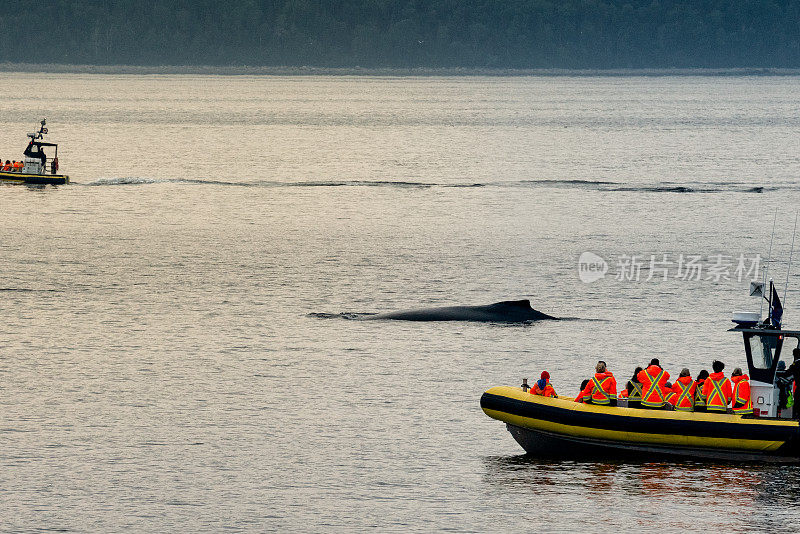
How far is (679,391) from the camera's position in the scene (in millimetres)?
34812

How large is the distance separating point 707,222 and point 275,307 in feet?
146

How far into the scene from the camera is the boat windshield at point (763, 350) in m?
35.3

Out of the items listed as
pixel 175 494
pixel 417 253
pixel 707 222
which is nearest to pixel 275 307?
pixel 417 253

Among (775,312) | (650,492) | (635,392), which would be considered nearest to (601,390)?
(635,392)

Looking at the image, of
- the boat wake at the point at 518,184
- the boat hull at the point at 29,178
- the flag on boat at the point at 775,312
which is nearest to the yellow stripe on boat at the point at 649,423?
the flag on boat at the point at 775,312

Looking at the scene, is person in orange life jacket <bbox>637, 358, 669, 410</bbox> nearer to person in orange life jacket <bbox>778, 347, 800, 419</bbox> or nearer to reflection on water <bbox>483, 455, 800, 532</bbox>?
reflection on water <bbox>483, 455, 800, 532</bbox>

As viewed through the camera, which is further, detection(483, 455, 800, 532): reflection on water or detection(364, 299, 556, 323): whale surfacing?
detection(364, 299, 556, 323): whale surfacing

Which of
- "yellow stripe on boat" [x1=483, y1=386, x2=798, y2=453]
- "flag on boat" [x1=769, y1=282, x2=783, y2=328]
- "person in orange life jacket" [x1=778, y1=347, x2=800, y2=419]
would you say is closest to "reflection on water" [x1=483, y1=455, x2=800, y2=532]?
"yellow stripe on boat" [x1=483, y1=386, x2=798, y2=453]

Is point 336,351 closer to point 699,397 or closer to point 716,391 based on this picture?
point 699,397

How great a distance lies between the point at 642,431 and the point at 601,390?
1.50 metres

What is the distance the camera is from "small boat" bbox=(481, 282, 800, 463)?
3431 cm

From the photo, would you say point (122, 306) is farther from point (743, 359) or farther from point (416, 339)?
point (743, 359)

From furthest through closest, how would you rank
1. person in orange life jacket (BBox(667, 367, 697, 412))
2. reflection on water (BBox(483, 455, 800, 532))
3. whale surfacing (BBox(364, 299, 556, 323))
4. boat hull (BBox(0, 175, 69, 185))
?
→ 1. boat hull (BBox(0, 175, 69, 185))
2. whale surfacing (BBox(364, 299, 556, 323))
3. person in orange life jacket (BBox(667, 367, 697, 412))
4. reflection on water (BBox(483, 455, 800, 532))

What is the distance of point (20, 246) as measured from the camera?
80.2m
